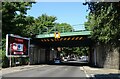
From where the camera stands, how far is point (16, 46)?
4812 centimetres

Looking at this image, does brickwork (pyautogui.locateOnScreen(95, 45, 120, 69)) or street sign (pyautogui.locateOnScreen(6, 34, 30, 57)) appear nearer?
brickwork (pyautogui.locateOnScreen(95, 45, 120, 69))

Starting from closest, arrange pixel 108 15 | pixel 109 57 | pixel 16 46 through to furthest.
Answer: pixel 108 15 < pixel 109 57 < pixel 16 46

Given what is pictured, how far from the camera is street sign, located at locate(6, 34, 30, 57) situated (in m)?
45.5

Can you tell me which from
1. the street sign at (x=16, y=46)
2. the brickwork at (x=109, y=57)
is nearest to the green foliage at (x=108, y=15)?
the brickwork at (x=109, y=57)

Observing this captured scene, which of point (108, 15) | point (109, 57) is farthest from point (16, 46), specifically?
point (108, 15)

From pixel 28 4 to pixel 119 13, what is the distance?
35624 millimetres

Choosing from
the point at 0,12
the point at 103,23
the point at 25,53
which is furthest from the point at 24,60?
the point at 103,23

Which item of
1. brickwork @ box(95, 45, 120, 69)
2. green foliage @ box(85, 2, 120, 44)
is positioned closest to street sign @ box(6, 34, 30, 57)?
brickwork @ box(95, 45, 120, 69)

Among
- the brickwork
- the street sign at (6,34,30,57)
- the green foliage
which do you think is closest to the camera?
the green foliage

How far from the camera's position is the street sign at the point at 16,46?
4555 centimetres

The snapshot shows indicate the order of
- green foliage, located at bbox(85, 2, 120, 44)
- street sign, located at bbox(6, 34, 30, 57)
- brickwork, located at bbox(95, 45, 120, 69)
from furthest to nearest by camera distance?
1. street sign, located at bbox(6, 34, 30, 57)
2. brickwork, located at bbox(95, 45, 120, 69)
3. green foliage, located at bbox(85, 2, 120, 44)

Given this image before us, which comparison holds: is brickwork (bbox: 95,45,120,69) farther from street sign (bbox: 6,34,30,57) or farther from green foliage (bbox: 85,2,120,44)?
green foliage (bbox: 85,2,120,44)

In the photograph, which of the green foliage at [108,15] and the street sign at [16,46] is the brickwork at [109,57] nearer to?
the street sign at [16,46]

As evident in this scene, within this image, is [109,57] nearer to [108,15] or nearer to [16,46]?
[16,46]
